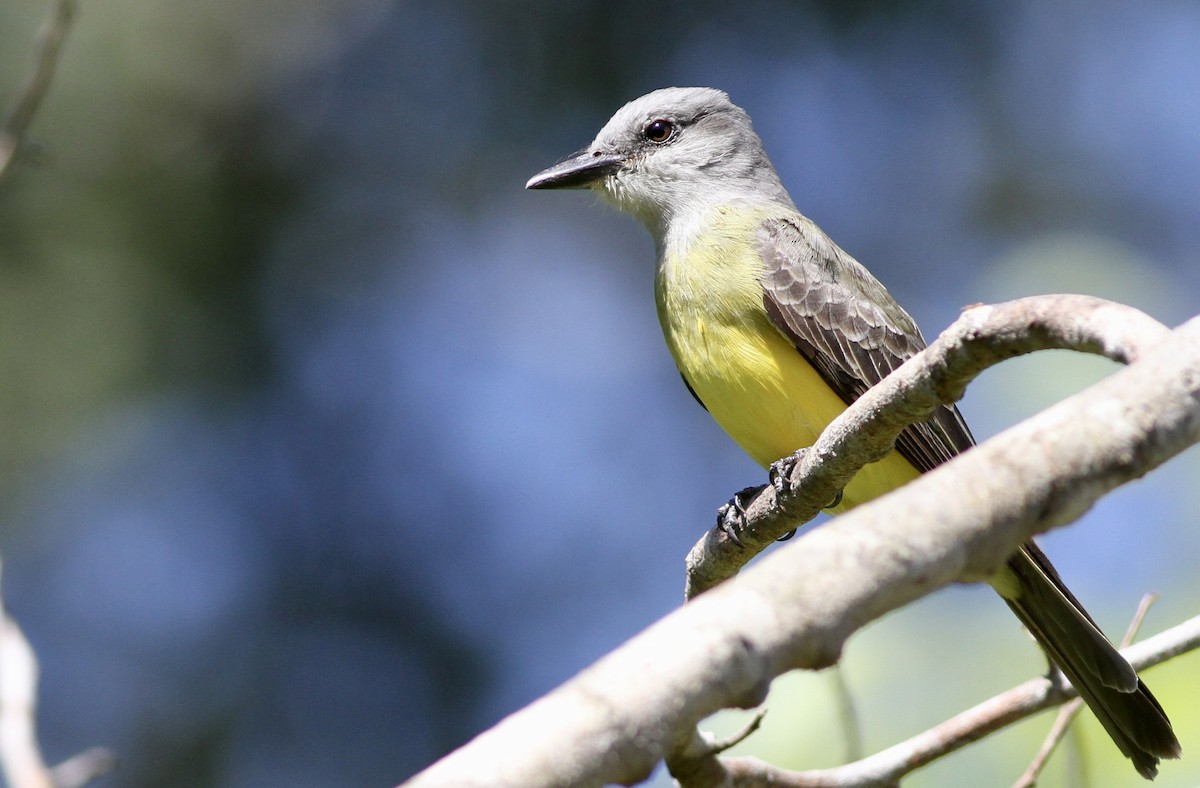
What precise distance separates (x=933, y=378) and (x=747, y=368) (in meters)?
1.89

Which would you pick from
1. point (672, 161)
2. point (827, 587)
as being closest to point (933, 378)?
point (827, 587)

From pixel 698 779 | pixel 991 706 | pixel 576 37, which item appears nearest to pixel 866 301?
pixel 991 706

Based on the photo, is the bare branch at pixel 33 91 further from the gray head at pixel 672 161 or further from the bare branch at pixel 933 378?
the gray head at pixel 672 161

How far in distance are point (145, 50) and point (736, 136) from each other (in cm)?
428

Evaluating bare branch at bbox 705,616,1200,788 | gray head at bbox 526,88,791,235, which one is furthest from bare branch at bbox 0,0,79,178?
gray head at bbox 526,88,791,235

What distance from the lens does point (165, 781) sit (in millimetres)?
8969

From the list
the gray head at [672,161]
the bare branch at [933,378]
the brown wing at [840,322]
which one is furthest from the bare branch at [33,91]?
the gray head at [672,161]

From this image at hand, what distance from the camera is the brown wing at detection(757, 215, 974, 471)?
5.04 meters

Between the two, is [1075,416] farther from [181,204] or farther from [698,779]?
[181,204]

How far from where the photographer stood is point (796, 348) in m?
5.17

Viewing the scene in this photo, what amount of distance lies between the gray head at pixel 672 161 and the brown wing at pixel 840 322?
553 millimetres

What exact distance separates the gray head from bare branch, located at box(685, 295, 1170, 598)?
80.5 inches

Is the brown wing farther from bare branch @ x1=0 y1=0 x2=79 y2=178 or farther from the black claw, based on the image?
bare branch @ x1=0 y1=0 x2=79 y2=178

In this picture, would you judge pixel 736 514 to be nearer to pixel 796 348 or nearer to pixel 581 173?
pixel 796 348
